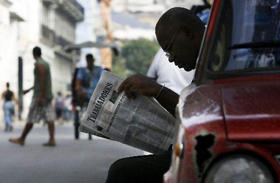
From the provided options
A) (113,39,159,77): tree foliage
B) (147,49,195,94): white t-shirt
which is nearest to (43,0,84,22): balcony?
(113,39,159,77): tree foliage

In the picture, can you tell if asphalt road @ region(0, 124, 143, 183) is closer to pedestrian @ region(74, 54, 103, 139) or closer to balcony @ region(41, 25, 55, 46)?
pedestrian @ region(74, 54, 103, 139)

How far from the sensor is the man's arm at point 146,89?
3754 mm

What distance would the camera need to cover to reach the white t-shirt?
763 centimetres

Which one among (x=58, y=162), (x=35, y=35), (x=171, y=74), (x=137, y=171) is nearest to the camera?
(x=137, y=171)

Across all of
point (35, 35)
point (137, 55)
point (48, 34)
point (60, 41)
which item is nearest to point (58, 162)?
point (35, 35)

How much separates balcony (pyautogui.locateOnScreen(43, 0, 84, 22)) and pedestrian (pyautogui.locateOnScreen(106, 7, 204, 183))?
5350 cm

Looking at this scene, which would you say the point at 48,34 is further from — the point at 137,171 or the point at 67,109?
the point at 137,171

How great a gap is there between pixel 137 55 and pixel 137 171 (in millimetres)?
116951

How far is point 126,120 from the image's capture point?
12.8 ft

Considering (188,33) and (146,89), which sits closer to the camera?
(146,89)

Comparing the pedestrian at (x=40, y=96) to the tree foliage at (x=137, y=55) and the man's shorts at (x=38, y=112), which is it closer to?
the man's shorts at (x=38, y=112)

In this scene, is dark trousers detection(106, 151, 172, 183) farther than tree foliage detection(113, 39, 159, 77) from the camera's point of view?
No

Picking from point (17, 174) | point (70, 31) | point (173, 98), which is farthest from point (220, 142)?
point (70, 31)

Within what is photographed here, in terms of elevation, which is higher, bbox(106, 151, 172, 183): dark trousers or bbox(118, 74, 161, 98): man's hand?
bbox(118, 74, 161, 98): man's hand
